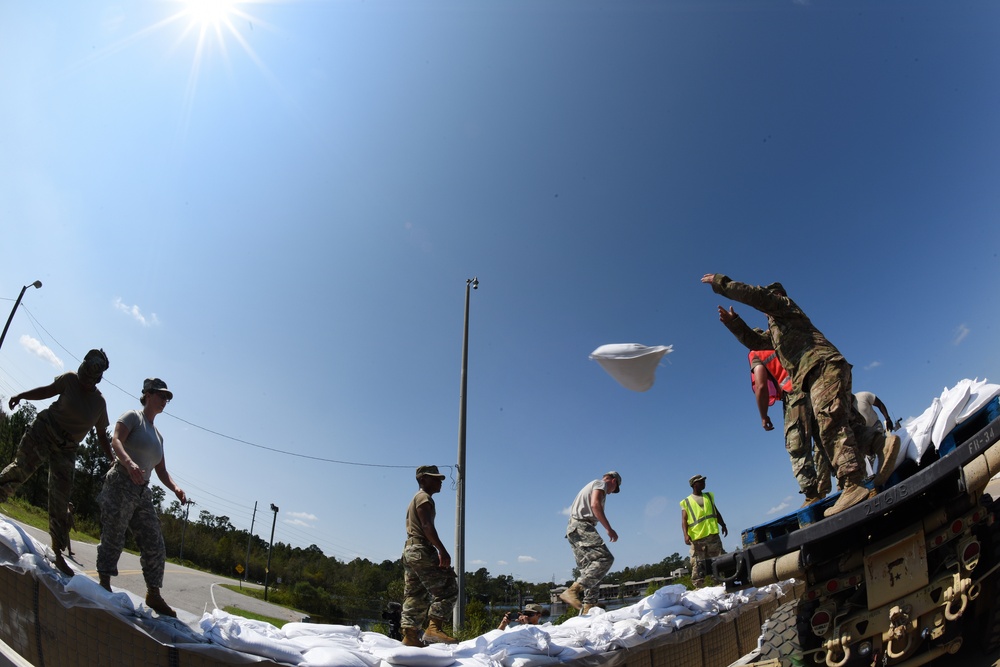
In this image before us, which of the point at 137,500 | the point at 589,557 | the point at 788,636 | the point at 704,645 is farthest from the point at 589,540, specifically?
the point at 137,500

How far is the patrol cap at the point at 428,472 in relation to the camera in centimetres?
393

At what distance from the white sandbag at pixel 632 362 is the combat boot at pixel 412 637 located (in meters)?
2.99

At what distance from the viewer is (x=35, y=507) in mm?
4207

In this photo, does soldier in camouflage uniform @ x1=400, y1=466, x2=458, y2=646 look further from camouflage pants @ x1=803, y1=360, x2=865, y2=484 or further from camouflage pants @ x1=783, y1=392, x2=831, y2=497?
camouflage pants @ x1=783, y1=392, x2=831, y2=497

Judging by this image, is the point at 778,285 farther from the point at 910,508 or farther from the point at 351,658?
the point at 351,658

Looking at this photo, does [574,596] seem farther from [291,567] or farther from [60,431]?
[291,567]

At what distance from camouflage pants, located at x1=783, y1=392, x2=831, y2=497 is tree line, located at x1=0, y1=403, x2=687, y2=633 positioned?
2.09 metres

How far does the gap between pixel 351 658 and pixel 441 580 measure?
4.94ft

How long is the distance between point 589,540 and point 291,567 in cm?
3921

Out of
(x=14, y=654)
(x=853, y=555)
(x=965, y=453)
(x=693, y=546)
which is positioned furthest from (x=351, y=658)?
(x=693, y=546)

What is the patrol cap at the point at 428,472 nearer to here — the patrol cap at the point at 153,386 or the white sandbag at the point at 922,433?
the patrol cap at the point at 153,386

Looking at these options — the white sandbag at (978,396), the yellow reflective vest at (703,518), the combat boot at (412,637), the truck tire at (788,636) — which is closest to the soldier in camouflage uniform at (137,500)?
the combat boot at (412,637)

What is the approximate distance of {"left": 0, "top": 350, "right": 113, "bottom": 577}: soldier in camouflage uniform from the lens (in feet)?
11.1

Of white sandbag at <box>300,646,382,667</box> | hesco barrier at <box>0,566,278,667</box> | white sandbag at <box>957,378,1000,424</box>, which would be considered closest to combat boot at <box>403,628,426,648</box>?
white sandbag at <box>300,646,382,667</box>
